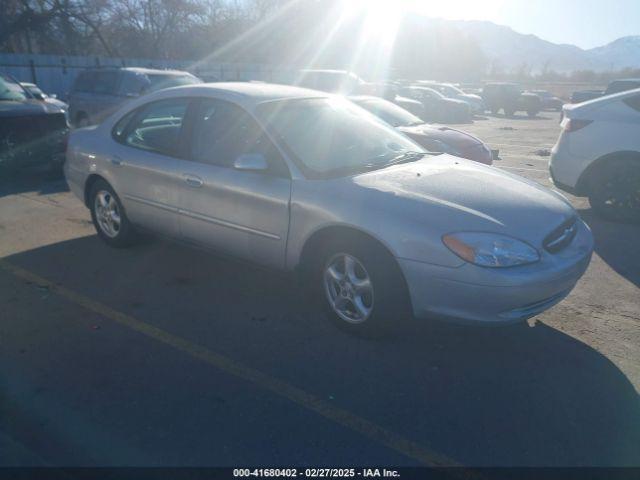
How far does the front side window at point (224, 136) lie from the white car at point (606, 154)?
4.43 metres

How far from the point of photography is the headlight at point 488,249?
3311 mm

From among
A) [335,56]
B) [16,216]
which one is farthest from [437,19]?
[16,216]

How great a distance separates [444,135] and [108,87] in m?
7.70

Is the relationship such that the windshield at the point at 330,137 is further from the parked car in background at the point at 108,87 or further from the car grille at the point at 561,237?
the parked car in background at the point at 108,87

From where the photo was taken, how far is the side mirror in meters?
3.94

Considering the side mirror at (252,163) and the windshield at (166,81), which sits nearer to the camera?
the side mirror at (252,163)

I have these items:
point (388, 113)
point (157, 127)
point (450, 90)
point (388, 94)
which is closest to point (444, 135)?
point (388, 113)

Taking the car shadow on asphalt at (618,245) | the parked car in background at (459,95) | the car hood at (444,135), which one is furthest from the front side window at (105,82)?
the parked car in background at (459,95)

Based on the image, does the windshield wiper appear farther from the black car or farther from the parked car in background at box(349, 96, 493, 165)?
the black car

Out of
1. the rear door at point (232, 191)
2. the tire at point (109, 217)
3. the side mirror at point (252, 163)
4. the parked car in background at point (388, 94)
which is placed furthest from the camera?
the parked car in background at point (388, 94)

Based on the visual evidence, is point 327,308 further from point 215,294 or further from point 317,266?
point 215,294

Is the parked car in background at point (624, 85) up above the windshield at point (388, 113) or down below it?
above

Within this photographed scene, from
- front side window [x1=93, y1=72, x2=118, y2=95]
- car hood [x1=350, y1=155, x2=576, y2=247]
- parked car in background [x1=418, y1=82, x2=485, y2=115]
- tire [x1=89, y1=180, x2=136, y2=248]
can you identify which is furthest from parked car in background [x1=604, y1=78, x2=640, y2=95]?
parked car in background [x1=418, y1=82, x2=485, y2=115]

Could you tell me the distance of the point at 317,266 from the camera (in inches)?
154
